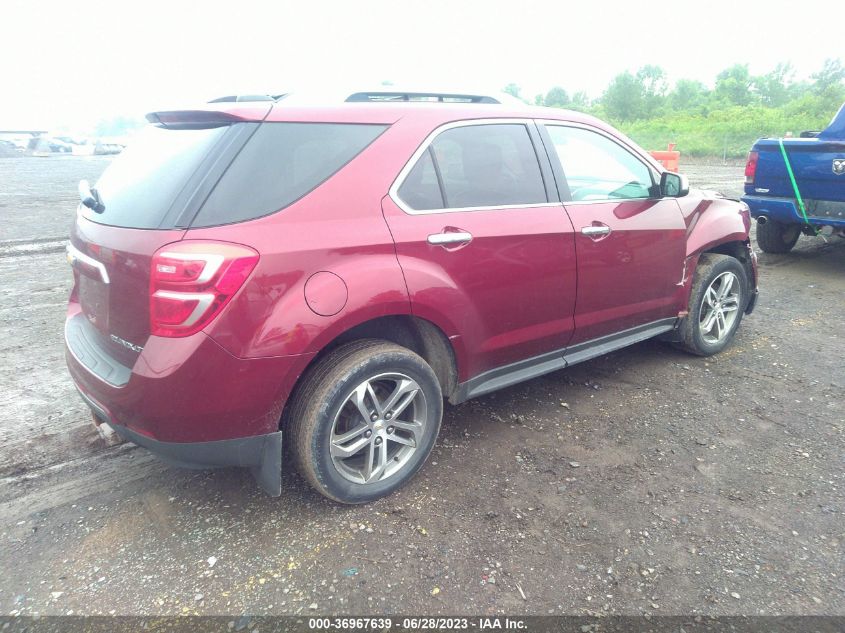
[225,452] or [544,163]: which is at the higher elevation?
[544,163]

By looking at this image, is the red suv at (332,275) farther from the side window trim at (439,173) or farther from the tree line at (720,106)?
the tree line at (720,106)

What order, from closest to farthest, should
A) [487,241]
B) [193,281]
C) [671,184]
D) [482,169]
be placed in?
[193,281] → [487,241] → [482,169] → [671,184]

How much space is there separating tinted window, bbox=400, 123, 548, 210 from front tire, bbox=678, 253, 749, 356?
1680 mm

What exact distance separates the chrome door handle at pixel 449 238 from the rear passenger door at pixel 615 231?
2.63 ft

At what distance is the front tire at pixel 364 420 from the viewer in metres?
2.55

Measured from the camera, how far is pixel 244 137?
2459 millimetres

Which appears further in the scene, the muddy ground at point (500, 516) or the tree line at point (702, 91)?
the tree line at point (702, 91)

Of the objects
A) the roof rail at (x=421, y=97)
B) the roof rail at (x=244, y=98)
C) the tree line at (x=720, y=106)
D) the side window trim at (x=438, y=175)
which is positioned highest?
the roof rail at (x=421, y=97)

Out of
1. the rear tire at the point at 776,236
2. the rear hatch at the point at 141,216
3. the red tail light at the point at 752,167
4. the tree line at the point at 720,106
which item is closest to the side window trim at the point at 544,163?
the rear hatch at the point at 141,216

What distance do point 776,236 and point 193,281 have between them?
7.64 metres

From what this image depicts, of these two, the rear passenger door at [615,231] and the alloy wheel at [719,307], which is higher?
the rear passenger door at [615,231]

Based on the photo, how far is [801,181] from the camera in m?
6.41

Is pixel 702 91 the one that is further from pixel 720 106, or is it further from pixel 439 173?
pixel 439 173

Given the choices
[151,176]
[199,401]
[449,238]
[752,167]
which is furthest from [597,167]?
[752,167]
